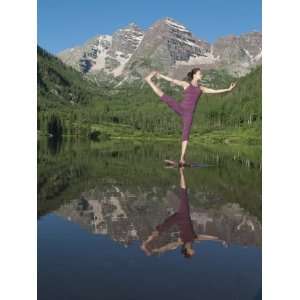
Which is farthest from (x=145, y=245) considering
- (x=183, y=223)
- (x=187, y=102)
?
(x=187, y=102)

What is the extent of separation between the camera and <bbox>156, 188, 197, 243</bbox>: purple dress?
17.3 ft

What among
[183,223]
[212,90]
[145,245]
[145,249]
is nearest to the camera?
[145,249]

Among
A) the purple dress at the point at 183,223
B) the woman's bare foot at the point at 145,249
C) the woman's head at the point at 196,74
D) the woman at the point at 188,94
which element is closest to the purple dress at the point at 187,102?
the woman at the point at 188,94

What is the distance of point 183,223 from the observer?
18.9 feet

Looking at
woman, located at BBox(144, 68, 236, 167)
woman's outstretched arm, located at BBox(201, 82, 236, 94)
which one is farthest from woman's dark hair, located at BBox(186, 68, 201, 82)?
woman's outstretched arm, located at BBox(201, 82, 236, 94)

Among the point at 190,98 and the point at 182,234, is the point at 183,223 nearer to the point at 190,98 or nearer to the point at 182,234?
the point at 182,234

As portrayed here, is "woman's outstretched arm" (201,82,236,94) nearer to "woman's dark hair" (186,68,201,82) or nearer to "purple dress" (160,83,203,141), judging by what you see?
"purple dress" (160,83,203,141)

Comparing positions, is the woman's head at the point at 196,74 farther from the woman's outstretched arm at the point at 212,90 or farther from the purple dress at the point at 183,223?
the purple dress at the point at 183,223

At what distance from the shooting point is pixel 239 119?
114 metres

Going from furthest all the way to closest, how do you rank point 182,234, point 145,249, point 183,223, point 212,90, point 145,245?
point 212,90
point 183,223
point 182,234
point 145,245
point 145,249

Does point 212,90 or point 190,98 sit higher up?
point 212,90
